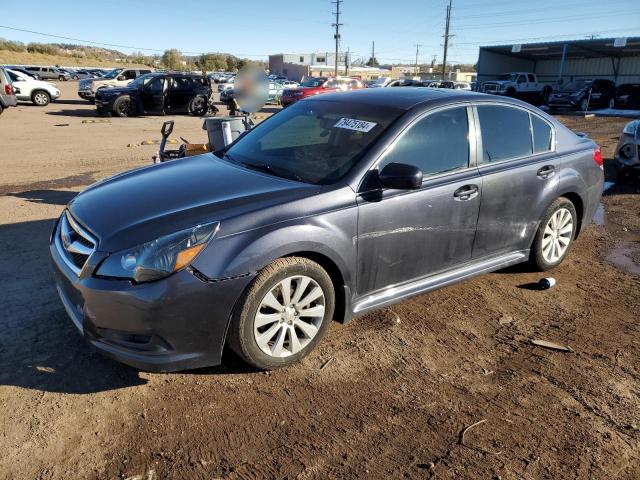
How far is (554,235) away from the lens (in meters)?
4.72

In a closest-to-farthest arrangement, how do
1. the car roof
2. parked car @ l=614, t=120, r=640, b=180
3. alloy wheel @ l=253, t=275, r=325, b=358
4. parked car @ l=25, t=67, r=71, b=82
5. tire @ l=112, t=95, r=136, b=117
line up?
alloy wheel @ l=253, t=275, r=325, b=358 → the car roof → parked car @ l=614, t=120, r=640, b=180 → tire @ l=112, t=95, r=136, b=117 → parked car @ l=25, t=67, r=71, b=82

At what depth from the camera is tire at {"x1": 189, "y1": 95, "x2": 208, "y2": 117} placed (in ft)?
67.9

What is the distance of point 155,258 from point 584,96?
95.8ft

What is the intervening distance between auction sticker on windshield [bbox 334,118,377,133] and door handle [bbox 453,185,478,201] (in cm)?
81

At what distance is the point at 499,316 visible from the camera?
4035 mm

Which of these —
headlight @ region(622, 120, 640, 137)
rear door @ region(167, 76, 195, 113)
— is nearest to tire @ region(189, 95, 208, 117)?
rear door @ region(167, 76, 195, 113)

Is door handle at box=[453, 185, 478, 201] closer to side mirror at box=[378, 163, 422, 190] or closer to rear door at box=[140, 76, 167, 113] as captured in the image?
side mirror at box=[378, 163, 422, 190]

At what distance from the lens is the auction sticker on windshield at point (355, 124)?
11.9 ft

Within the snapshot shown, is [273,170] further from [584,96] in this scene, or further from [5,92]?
[584,96]

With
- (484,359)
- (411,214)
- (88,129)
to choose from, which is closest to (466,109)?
(411,214)

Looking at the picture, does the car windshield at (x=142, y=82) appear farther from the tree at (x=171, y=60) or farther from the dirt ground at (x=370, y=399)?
the tree at (x=171, y=60)

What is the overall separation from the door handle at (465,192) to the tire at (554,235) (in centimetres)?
106

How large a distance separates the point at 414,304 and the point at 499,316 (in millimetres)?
682

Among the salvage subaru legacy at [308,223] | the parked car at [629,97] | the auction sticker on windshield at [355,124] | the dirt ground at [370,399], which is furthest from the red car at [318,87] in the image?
the dirt ground at [370,399]
